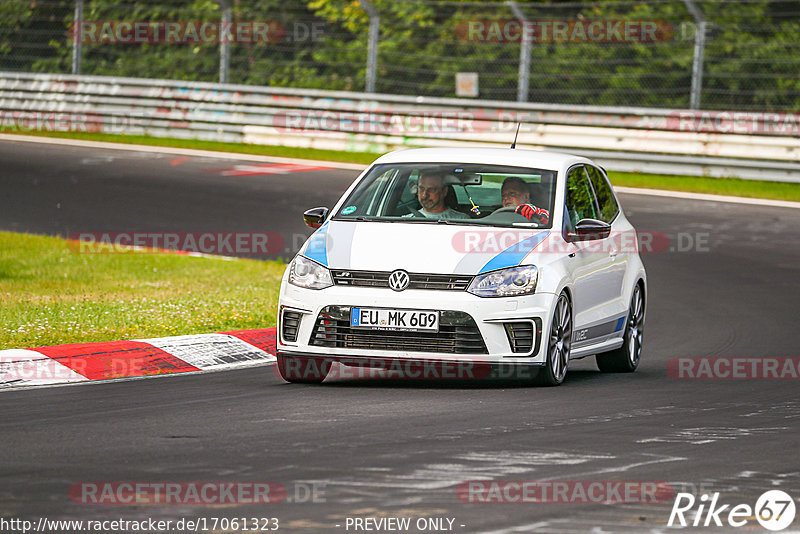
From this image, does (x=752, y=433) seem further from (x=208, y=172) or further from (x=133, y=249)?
(x=208, y=172)

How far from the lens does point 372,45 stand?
1057 inches

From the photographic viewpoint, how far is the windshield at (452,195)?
10148mm

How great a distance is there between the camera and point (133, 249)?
1709cm

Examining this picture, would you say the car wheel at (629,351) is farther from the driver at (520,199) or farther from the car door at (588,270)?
the driver at (520,199)

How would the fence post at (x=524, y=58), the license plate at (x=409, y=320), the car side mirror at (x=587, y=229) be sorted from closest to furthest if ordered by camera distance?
the license plate at (x=409, y=320), the car side mirror at (x=587, y=229), the fence post at (x=524, y=58)

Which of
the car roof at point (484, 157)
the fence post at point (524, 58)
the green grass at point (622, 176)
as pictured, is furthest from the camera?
the fence post at point (524, 58)

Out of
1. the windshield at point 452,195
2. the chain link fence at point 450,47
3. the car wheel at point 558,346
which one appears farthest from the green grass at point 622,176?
the car wheel at point 558,346

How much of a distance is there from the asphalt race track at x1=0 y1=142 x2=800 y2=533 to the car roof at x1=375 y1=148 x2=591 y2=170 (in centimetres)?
153

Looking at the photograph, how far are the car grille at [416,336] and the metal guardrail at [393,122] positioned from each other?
49.5ft

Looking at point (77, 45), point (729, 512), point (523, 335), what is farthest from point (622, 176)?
point (729, 512)

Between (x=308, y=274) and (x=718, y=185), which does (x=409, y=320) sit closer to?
(x=308, y=274)

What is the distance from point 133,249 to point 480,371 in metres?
8.55

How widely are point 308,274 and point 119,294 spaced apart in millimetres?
4582

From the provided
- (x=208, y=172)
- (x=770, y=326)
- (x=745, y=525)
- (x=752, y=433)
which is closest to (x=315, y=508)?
(x=745, y=525)
